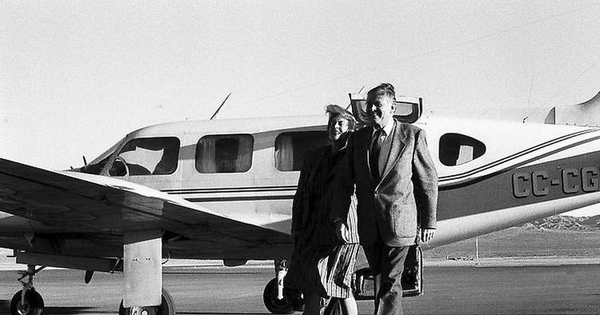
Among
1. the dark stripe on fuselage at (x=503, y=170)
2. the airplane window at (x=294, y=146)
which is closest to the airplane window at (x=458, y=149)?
the dark stripe on fuselage at (x=503, y=170)

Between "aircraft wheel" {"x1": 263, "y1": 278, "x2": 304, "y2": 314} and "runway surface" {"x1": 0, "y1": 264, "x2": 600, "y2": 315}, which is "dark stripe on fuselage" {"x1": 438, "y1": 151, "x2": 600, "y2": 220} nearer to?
"runway surface" {"x1": 0, "y1": 264, "x2": 600, "y2": 315}

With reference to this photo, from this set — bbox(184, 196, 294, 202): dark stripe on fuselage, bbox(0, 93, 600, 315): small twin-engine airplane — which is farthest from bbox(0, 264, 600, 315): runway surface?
bbox(184, 196, 294, 202): dark stripe on fuselage

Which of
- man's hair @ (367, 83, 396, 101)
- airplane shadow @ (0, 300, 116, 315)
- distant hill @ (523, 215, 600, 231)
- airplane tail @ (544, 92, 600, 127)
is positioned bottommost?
distant hill @ (523, 215, 600, 231)

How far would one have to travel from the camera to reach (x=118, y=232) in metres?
10.9

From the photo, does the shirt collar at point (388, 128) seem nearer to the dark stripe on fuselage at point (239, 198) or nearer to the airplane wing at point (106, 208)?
the airplane wing at point (106, 208)

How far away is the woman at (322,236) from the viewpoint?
7.30 metres

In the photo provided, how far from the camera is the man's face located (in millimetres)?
6870

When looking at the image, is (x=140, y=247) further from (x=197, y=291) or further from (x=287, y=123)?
(x=197, y=291)

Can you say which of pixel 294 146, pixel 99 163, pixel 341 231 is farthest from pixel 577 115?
pixel 341 231

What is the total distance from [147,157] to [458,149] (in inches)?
153

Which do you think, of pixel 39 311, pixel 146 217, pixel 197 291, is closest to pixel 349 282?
pixel 146 217

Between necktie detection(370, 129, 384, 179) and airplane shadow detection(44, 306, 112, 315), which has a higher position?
necktie detection(370, 129, 384, 179)

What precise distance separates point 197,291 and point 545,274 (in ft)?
28.5

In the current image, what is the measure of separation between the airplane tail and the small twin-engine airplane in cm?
61
